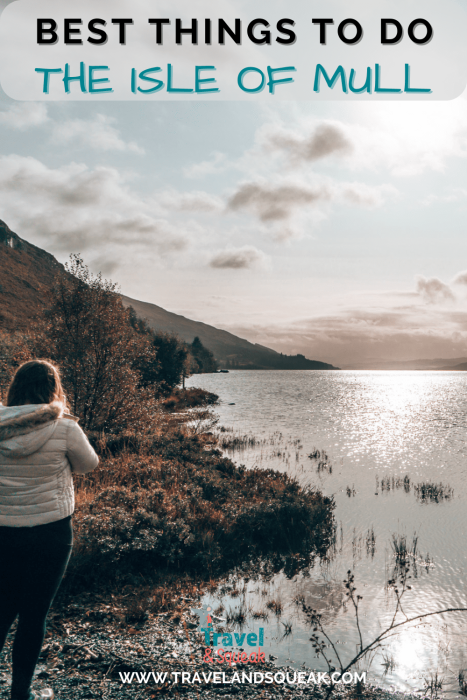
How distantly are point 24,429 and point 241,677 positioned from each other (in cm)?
439

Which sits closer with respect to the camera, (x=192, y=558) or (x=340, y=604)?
(x=340, y=604)

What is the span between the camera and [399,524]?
14211mm

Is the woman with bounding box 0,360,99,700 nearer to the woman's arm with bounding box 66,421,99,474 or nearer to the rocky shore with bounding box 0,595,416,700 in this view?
the woman's arm with bounding box 66,421,99,474

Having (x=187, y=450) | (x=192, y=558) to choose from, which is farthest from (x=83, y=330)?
(x=192, y=558)

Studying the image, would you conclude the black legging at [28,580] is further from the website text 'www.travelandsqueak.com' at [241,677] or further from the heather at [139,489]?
the heather at [139,489]

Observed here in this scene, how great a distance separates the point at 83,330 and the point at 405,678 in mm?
18472

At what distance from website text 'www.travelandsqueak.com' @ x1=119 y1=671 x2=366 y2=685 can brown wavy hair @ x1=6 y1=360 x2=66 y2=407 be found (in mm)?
3558

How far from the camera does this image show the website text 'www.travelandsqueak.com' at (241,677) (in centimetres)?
510

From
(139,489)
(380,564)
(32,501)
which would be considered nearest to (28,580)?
(32,501)

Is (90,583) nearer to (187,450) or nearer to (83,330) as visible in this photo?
(187,450)

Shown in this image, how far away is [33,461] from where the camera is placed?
12.1ft

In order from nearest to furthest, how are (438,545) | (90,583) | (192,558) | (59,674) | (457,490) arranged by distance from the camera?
1. (59,674)
2. (90,583)
3. (192,558)
4. (438,545)
5. (457,490)

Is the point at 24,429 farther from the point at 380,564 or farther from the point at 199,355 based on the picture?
the point at 199,355

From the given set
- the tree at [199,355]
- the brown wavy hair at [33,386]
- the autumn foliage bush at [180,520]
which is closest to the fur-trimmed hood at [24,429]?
the brown wavy hair at [33,386]
